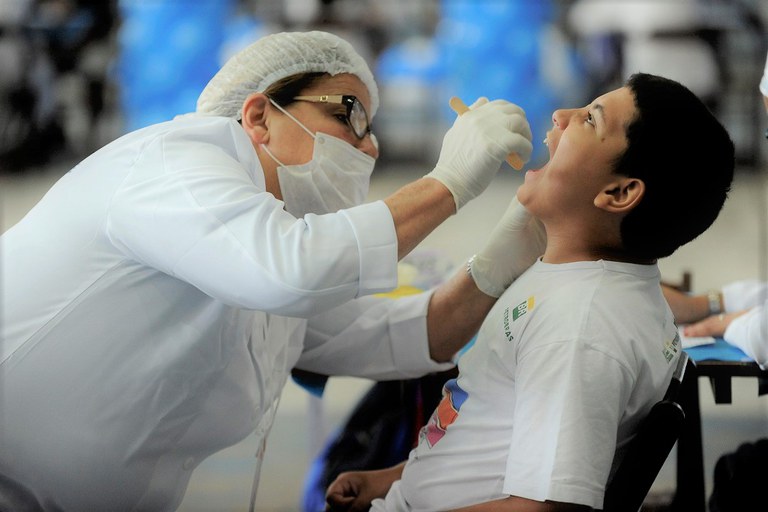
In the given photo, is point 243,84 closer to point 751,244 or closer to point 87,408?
point 87,408

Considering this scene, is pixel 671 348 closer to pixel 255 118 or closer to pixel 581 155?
pixel 581 155

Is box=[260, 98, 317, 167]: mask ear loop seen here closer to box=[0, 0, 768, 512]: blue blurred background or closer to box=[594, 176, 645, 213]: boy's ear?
box=[594, 176, 645, 213]: boy's ear

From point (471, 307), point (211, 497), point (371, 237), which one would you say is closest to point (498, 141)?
point (371, 237)

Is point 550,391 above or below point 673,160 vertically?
below

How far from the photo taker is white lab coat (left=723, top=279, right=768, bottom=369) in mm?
1791

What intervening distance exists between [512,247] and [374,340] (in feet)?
1.47

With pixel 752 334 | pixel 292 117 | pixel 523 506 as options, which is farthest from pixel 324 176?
pixel 752 334

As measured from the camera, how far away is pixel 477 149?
4.58 ft

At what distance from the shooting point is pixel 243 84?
165 cm

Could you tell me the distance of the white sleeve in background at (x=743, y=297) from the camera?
7.08 ft

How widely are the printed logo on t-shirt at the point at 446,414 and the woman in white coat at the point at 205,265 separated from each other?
0.72ft

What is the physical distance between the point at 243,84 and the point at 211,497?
1.16m

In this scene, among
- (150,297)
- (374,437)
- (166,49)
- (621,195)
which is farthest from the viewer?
(166,49)

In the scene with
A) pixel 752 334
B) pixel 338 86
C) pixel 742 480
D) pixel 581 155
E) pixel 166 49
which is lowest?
pixel 742 480
